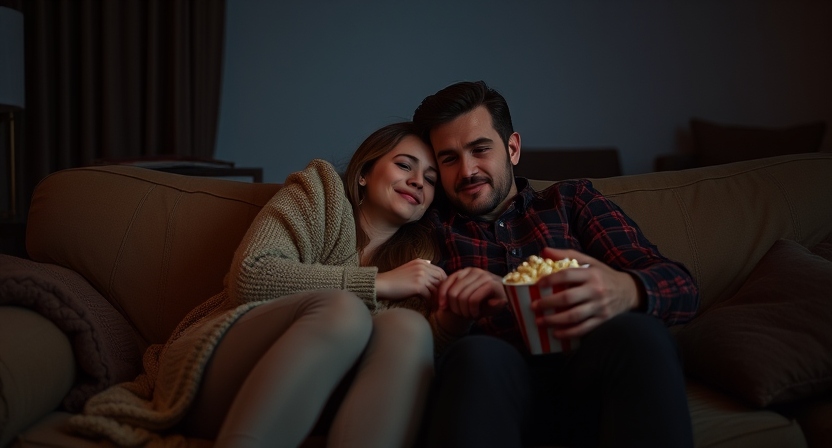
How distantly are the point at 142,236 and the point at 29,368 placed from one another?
54cm

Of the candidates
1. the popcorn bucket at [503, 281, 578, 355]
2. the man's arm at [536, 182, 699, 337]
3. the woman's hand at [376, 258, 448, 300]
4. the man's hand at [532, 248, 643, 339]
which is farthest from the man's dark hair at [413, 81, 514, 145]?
the popcorn bucket at [503, 281, 578, 355]

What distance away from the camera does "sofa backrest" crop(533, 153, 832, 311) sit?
6.11ft

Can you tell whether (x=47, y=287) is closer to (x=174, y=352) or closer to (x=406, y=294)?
(x=174, y=352)

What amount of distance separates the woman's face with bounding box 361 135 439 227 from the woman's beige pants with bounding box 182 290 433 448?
1.37 feet

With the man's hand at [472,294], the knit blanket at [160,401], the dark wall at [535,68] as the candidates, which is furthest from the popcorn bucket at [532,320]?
the dark wall at [535,68]

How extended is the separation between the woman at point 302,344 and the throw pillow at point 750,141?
105 inches

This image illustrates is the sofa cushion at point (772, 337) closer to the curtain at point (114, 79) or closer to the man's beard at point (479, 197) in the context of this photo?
the man's beard at point (479, 197)

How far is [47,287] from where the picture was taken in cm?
150

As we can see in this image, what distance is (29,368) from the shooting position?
1.35 meters

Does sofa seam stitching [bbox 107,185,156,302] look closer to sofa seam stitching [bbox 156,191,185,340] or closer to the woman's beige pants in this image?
sofa seam stitching [bbox 156,191,185,340]

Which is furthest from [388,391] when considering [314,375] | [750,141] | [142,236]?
[750,141]

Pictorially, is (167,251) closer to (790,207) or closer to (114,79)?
(790,207)

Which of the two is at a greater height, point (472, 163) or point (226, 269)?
point (472, 163)

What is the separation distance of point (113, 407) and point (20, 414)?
0.15 m
